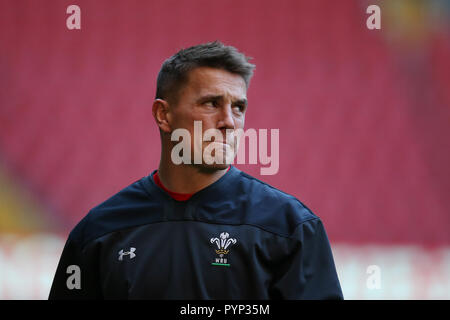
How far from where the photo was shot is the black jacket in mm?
1980

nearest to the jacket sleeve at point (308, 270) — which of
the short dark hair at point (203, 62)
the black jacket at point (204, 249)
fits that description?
the black jacket at point (204, 249)

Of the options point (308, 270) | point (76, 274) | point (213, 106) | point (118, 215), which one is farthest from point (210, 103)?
point (76, 274)

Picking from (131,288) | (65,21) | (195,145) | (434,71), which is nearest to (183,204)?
(195,145)

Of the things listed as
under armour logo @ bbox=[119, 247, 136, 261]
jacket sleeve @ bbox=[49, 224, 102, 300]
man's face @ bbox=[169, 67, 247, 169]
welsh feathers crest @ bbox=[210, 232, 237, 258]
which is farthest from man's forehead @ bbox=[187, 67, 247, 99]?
jacket sleeve @ bbox=[49, 224, 102, 300]

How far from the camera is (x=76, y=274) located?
222 cm

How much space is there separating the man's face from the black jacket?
0.66 ft

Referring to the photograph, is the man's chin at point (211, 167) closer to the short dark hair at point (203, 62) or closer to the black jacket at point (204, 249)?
the black jacket at point (204, 249)

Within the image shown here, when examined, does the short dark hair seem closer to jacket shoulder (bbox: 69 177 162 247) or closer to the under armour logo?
jacket shoulder (bbox: 69 177 162 247)

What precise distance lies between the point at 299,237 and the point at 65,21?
305 cm

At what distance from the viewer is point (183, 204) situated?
2158 millimetres

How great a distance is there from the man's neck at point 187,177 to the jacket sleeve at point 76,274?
1.37 ft

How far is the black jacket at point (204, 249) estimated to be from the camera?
1980 mm

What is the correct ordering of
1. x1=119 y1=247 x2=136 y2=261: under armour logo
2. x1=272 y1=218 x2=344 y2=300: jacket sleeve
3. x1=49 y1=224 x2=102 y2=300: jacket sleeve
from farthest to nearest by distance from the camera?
1. x1=49 y1=224 x2=102 y2=300: jacket sleeve
2. x1=119 y1=247 x2=136 y2=261: under armour logo
3. x1=272 y1=218 x2=344 y2=300: jacket sleeve

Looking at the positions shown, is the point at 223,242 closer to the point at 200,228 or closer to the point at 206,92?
the point at 200,228
